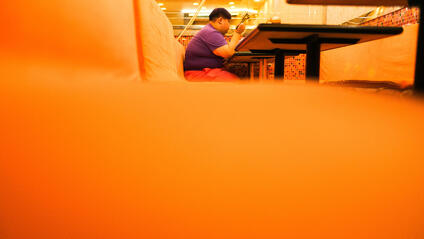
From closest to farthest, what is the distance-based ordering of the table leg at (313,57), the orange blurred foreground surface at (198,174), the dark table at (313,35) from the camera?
the orange blurred foreground surface at (198,174)
the dark table at (313,35)
the table leg at (313,57)

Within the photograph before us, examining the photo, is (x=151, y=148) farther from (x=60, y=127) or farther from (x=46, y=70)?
(x=46, y=70)

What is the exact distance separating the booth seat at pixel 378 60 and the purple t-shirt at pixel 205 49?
38.0 inches

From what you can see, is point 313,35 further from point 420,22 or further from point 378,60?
point 378,60

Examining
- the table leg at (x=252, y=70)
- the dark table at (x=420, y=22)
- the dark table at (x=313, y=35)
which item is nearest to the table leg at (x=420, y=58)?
the dark table at (x=420, y=22)

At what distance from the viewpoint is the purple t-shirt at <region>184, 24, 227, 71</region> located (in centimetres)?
220

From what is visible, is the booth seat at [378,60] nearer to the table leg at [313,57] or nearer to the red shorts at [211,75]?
the table leg at [313,57]

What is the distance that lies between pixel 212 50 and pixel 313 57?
94 centimetres

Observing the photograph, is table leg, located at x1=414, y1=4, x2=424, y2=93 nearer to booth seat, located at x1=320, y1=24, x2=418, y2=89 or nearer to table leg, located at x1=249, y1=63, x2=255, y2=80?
booth seat, located at x1=320, y1=24, x2=418, y2=89

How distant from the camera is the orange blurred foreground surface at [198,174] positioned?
0.71ft

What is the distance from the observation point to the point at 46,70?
0.40m

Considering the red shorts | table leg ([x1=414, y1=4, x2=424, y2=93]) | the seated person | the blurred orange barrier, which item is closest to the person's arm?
the seated person

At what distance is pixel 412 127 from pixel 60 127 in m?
0.41

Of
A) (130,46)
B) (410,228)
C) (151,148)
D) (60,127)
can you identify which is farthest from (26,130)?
(130,46)

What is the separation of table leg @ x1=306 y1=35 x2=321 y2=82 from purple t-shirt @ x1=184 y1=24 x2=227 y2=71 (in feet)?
2.73
